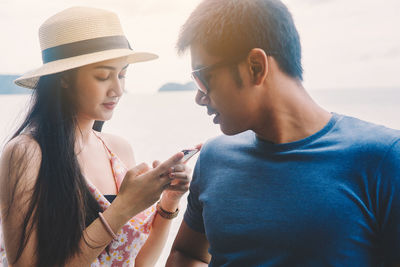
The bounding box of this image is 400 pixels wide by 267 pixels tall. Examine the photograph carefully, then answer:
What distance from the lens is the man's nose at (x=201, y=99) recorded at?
94 cm

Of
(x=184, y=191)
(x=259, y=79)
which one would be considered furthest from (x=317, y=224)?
(x=184, y=191)

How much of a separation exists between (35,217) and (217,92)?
24.0 inches

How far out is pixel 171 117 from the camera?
3.43 m

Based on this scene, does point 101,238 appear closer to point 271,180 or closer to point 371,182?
point 271,180

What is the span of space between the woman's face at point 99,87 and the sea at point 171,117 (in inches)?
8.2

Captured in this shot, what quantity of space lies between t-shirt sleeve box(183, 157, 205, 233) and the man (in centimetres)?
4

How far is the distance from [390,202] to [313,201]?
15cm

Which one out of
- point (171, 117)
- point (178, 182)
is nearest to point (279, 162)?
point (178, 182)

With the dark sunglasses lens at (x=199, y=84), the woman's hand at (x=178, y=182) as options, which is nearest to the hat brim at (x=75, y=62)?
the dark sunglasses lens at (x=199, y=84)

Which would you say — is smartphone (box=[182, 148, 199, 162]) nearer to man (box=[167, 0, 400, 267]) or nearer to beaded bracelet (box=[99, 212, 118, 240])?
man (box=[167, 0, 400, 267])

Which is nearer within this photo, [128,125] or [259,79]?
[259,79]

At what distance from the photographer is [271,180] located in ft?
2.79

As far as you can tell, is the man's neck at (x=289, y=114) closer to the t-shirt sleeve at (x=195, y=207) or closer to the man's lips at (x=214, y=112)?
the man's lips at (x=214, y=112)

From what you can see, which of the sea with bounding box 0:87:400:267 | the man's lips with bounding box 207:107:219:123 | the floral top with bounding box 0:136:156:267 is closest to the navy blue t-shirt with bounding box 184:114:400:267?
the man's lips with bounding box 207:107:219:123
